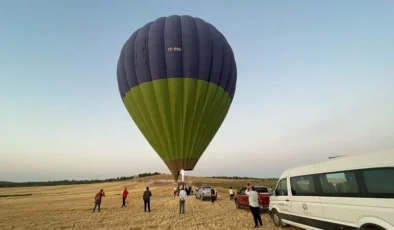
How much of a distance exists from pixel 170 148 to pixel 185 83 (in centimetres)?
528

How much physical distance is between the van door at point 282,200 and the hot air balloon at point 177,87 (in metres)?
10.8

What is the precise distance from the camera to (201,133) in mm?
22891

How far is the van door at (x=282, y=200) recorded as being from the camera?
449 inches

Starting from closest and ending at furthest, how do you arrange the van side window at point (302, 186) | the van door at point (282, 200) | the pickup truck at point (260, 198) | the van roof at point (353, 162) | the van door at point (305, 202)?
the van roof at point (353, 162), the van door at point (305, 202), the van side window at point (302, 186), the van door at point (282, 200), the pickup truck at point (260, 198)

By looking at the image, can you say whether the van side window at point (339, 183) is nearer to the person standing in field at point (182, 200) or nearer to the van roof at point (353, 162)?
the van roof at point (353, 162)

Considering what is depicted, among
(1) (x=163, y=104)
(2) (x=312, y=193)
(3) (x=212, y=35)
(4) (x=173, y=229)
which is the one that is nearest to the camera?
(2) (x=312, y=193)

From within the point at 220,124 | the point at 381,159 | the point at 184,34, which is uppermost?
the point at 184,34

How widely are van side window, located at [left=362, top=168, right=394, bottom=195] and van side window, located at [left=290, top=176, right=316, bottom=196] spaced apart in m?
2.58

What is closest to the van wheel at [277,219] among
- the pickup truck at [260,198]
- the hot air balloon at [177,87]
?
the pickup truck at [260,198]

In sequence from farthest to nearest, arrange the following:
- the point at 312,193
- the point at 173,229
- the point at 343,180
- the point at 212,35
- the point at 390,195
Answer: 1. the point at 212,35
2. the point at 173,229
3. the point at 312,193
4. the point at 343,180
5. the point at 390,195

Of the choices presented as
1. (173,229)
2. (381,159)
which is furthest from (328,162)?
(173,229)

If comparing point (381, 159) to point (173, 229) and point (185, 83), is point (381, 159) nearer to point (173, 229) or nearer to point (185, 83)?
point (173, 229)

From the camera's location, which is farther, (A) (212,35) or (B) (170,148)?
(A) (212,35)

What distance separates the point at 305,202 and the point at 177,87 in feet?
46.8
